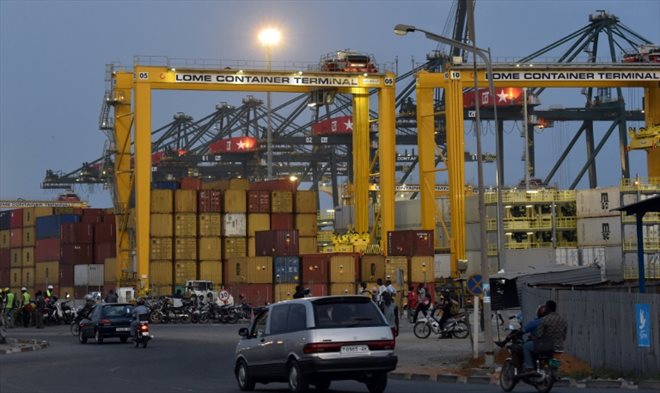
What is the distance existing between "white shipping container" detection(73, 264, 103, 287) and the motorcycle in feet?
191

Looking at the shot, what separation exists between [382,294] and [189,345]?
6412 mm

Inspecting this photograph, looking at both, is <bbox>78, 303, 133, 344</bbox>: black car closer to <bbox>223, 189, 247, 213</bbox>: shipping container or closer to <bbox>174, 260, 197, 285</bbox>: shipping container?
<bbox>174, 260, 197, 285</bbox>: shipping container

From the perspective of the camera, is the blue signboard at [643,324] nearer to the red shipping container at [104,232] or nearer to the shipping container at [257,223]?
the shipping container at [257,223]

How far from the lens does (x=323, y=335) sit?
18156mm

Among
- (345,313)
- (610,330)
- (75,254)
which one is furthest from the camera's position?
(75,254)

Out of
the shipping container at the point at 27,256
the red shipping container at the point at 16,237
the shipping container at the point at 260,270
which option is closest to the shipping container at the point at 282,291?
the shipping container at the point at 260,270

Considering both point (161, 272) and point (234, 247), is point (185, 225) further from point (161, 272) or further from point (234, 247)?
point (234, 247)

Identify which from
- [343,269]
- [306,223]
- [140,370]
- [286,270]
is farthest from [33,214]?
[140,370]

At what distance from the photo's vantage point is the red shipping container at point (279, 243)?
65.8 metres

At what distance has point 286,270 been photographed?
64.2 m

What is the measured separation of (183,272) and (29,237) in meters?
24.6

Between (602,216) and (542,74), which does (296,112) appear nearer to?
(602,216)

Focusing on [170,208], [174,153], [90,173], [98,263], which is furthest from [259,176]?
[170,208]

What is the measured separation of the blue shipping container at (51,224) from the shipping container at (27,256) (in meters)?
1.62
